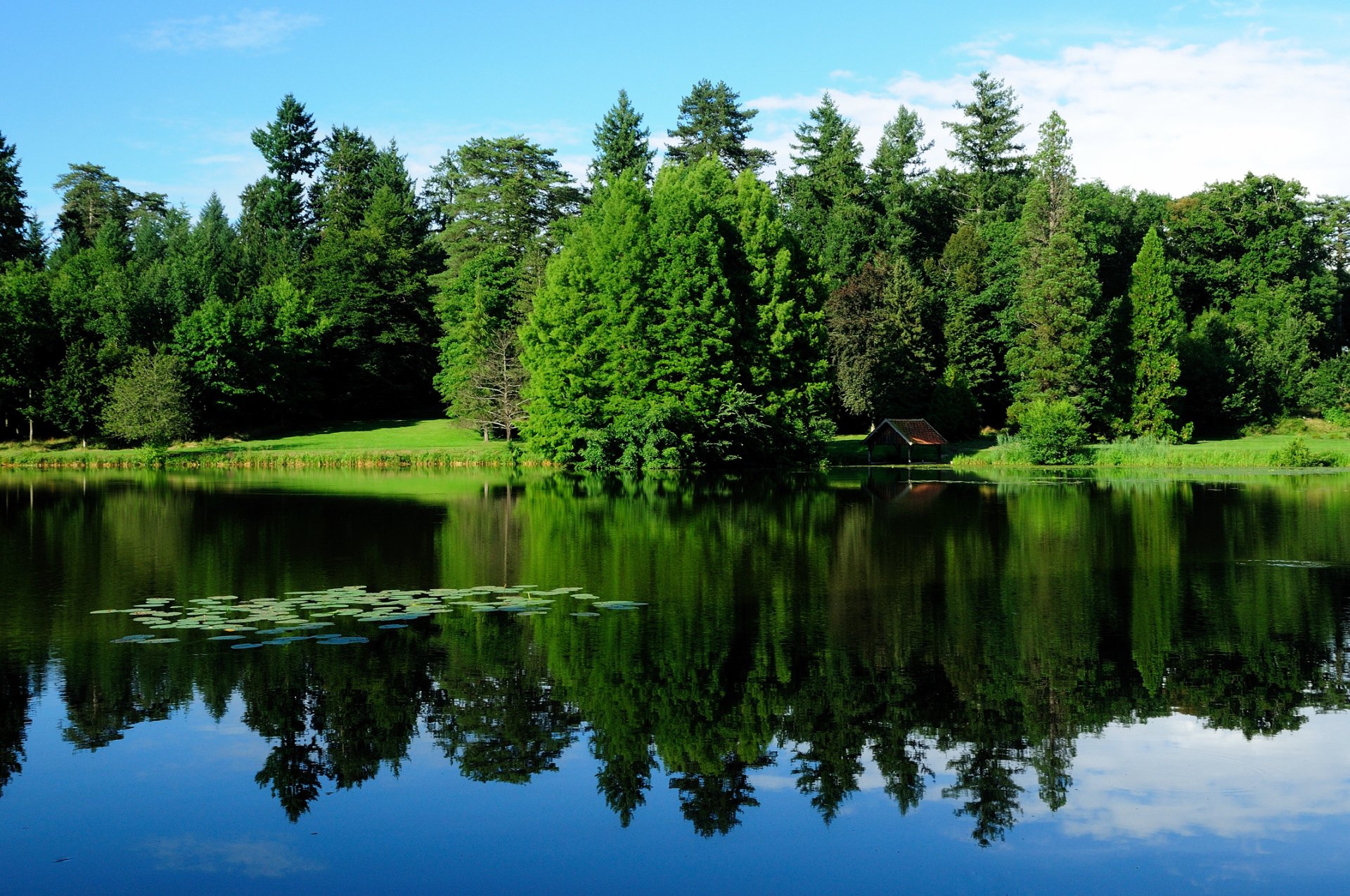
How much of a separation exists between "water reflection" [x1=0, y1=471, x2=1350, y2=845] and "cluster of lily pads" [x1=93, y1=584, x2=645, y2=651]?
450mm

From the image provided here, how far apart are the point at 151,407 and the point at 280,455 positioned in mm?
7763

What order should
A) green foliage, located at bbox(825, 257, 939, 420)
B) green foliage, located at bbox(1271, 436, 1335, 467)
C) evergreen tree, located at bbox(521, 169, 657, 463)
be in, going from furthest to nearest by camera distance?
green foliage, located at bbox(825, 257, 939, 420), green foliage, located at bbox(1271, 436, 1335, 467), evergreen tree, located at bbox(521, 169, 657, 463)

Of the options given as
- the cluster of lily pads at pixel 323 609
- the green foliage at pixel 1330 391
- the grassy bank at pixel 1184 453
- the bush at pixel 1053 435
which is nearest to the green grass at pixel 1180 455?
the grassy bank at pixel 1184 453

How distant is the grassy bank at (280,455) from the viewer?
190 feet

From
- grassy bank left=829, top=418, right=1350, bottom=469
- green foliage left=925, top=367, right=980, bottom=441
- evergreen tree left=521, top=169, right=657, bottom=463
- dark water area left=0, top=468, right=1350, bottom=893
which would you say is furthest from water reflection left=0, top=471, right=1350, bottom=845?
green foliage left=925, top=367, right=980, bottom=441

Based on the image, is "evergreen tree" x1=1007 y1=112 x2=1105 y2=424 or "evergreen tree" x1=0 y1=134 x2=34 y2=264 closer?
"evergreen tree" x1=1007 y1=112 x2=1105 y2=424

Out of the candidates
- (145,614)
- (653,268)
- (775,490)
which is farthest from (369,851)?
(653,268)

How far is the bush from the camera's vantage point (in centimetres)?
5778

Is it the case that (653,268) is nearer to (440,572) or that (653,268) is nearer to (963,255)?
(963,255)

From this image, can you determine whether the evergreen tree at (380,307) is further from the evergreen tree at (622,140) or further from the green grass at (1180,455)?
the green grass at (1180,455)

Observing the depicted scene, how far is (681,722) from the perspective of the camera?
998cm

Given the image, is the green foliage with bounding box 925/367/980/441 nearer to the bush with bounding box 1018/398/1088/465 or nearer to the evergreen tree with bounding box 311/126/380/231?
the bush with bounding box 1018/398/1088/465

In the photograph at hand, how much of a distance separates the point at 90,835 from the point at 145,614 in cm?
773

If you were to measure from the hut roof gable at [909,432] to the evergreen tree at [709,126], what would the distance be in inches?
1242
